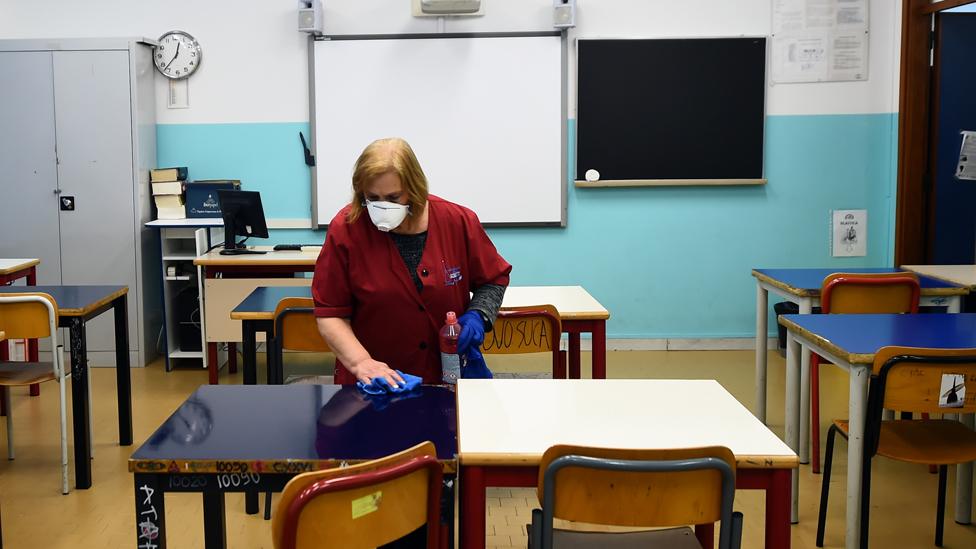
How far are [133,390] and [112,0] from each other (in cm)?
259

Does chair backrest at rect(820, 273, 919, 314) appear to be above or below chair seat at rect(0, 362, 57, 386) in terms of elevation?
above

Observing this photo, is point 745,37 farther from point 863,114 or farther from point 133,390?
point 133,390

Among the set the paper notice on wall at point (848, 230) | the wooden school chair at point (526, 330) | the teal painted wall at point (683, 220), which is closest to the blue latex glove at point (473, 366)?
the wooden school chair at point (526, 330)

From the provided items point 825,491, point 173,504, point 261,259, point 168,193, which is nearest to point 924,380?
point 825,491

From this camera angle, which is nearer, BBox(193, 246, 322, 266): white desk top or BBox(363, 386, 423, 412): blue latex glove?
BBox(363, 386, 423, 412): blue latex glove

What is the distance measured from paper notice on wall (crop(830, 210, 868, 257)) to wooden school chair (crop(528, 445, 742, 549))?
16.1 ft

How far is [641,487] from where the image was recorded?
1804 mm

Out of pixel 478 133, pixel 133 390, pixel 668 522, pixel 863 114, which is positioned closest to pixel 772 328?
pixel 863 114

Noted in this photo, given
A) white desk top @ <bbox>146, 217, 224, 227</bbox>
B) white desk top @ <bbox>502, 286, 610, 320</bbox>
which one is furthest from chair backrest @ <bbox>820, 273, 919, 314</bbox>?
white desk top @ <bbox>146, 217, 224, 227</bbox>

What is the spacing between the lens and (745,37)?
6.14 metres

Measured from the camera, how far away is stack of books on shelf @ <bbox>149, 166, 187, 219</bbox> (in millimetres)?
5965

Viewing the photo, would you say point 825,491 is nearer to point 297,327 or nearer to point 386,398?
point 386,398

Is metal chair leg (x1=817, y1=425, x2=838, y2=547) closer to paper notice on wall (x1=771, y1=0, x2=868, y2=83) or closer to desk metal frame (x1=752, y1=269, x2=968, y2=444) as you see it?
desk metal frame (x1=752, y1=269, x2=968, y2=444)

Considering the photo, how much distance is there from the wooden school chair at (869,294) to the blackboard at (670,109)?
2.37 metres
